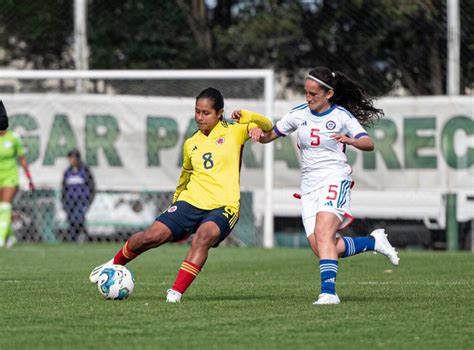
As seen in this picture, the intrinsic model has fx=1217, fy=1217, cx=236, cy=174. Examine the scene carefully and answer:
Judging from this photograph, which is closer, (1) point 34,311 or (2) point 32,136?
(1) point 34,311

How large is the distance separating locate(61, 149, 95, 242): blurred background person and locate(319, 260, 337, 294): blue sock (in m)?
12.6

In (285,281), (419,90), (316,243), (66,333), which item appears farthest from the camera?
(419,90)

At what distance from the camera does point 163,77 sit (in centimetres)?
2072

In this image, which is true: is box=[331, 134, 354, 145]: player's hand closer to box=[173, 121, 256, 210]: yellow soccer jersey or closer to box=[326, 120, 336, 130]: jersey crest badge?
box=[326, 120, 336, 130]: jersey crest badge

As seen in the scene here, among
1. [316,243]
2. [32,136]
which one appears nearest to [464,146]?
[32,136]

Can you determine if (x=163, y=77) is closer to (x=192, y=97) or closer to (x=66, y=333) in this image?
(x=192, y=97)

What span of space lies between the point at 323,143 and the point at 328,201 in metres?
0.46

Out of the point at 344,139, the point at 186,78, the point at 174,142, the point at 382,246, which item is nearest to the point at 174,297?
the point at 344,139

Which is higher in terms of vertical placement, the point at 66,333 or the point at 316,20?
the point at 316,20

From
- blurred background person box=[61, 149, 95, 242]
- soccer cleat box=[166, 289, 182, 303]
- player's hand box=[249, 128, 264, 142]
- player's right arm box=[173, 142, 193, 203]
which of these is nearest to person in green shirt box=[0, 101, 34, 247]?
blurred background person box=[61, 149, 95, 242]

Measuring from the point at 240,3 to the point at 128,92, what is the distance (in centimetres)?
308

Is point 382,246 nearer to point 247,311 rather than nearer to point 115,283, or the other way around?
point 247,311

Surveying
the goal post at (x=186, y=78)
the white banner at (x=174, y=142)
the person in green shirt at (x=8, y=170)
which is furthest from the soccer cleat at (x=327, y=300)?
the white banner at (x=174, y=142)

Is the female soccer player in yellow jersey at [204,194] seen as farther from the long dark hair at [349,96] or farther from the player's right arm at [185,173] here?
the long dark hair at [349,96]
